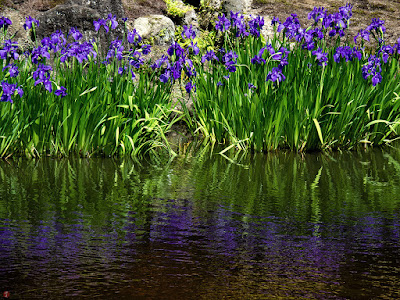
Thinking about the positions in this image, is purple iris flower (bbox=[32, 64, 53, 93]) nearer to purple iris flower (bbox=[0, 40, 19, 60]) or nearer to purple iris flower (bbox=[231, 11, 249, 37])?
purple iris flower (bbox=[0, 40, 19, 60])

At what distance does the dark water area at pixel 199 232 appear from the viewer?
6.57 ft

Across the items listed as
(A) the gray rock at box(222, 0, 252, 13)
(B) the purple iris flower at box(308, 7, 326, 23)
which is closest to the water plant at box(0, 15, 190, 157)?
(B) the purple iris flower at box(308, 7, 326, 23)

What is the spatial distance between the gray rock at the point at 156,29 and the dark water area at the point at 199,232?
484 cm

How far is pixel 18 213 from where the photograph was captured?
295 centimetres

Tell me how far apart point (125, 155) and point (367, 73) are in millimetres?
2519

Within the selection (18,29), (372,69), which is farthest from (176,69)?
(18,29)

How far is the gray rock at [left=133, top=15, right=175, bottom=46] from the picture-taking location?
887cm

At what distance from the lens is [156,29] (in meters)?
9.02

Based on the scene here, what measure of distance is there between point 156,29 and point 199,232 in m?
6.87

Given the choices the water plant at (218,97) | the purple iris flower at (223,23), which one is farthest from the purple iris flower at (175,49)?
the purple iris flower at (223,23)

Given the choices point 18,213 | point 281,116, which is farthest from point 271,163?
point 18,213

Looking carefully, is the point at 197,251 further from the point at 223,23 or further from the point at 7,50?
the point at 223,23

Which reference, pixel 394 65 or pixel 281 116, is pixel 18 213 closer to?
pixel 281 116

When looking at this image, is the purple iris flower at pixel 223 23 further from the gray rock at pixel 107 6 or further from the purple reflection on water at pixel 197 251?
the gray rock at pixel 107 6
